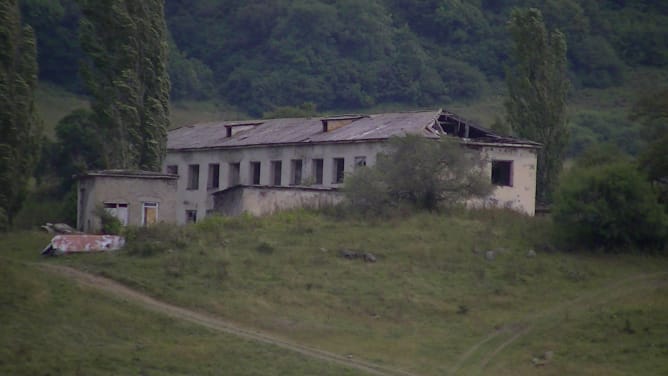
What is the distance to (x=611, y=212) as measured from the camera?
4294 cm

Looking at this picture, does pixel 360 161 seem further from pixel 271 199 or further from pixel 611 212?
pixel 611 212

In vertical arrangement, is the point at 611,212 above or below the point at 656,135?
below

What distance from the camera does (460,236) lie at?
43062mm

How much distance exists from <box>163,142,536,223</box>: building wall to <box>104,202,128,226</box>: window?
9540 millimetres

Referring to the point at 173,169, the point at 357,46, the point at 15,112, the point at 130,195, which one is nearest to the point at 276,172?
the point at 173,169

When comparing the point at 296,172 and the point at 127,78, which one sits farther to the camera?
the point at 296,172

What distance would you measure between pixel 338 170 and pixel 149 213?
985 centimetres

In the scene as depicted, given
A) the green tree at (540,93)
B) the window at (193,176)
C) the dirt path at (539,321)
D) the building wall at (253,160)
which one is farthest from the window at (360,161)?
the dirt path at (539,321)

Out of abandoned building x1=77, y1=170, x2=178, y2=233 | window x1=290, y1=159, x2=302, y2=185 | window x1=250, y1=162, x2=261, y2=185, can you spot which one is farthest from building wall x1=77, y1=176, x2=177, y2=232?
window x1=250, y1=162, x2=261, y2=185

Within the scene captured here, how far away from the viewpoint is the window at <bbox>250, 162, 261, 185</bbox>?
184ft

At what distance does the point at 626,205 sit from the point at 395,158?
375 inches

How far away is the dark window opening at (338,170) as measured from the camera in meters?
52.7

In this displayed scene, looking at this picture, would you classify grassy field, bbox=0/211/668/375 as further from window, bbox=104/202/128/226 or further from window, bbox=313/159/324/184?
window, bbox=313/159/324/184

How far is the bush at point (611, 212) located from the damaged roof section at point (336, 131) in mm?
7605
